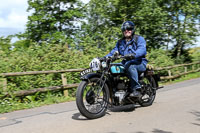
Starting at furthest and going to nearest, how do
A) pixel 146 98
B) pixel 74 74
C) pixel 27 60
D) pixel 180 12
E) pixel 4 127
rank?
pixel 180 12, pixel 74 74, pixel 27 60, pixel 146 98, pixel 4 127

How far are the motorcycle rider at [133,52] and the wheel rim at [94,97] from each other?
2.47ft

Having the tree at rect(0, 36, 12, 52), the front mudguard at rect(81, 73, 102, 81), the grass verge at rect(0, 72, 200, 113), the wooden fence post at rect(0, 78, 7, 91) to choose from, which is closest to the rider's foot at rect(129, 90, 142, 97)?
the front mudguard at rect(81, 73, 102, 81)

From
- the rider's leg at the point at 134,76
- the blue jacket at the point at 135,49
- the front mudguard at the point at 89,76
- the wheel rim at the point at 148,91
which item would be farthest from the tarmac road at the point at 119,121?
the blue jacket at the point at 135,49

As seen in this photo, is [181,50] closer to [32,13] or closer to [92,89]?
[32,13]

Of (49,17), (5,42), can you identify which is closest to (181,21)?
(49,17)

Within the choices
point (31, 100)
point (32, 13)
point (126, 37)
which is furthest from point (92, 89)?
point (32, 13)

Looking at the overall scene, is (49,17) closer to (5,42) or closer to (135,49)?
(5,42)

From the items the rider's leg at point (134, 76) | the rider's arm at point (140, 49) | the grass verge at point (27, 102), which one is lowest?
the grass verge at point (27, 102)

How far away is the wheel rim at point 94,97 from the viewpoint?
15.9 feet

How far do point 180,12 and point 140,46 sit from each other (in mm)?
28223

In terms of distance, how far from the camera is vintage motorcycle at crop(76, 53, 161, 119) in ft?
15.4

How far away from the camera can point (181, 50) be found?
31.7m

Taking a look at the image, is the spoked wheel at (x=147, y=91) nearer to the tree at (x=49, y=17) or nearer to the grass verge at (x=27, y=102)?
the grass verge at (x=27, y=102)

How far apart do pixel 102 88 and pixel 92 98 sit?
0.33m
